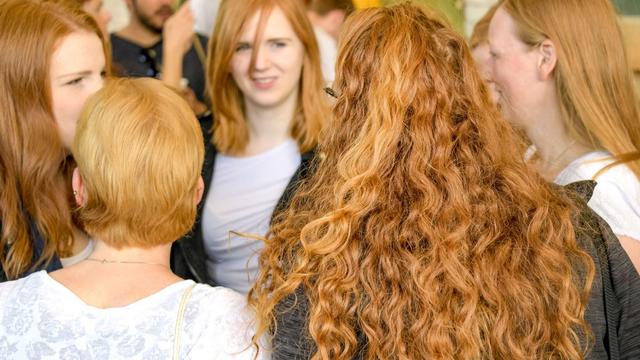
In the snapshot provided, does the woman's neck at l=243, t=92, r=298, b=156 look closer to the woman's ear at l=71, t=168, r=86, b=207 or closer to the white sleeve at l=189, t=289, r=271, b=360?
the woman's ear at l=71, t=168, r=86, b=207

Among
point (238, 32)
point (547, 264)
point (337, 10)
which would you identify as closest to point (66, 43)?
point (238, 32)

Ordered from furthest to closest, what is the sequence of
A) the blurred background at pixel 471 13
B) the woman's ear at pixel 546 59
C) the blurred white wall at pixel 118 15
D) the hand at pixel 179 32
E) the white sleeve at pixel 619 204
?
the blurred white wall at pixel 118 15, the hand at pixel 179 32, the blurred background at pixel 471 13, the woman's ear at pixel 546 59, the white sleeve at pixel 619 204

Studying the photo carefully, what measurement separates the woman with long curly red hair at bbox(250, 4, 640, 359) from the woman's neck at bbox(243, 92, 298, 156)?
4.97ft

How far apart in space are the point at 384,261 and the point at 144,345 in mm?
534

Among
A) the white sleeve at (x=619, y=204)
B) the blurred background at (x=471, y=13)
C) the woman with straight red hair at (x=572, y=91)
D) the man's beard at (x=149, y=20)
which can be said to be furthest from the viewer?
the man's beard at (x=149, y=20)

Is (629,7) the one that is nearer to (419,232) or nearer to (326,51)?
(326,51)

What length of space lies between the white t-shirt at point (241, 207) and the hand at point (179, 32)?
0.84 meters

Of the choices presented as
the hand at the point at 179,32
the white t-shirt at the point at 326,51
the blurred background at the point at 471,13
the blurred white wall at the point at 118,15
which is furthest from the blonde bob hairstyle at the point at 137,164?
the blurred white wall at the point at 118,15

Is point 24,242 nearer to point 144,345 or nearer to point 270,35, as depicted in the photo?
point 144,345

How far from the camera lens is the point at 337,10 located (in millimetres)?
4449

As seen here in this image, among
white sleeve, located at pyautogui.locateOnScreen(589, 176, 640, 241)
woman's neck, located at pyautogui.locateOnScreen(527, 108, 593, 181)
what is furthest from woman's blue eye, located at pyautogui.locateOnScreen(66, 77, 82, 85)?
white sleeve, located at pyautogui.locateOnScreen(589, 176, 640, 241)

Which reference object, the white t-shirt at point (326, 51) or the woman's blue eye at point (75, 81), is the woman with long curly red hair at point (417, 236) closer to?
the woman's blue eye at point (75, 81)

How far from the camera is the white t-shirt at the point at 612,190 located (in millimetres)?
2477

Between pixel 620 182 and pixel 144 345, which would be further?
pixel 620 182
